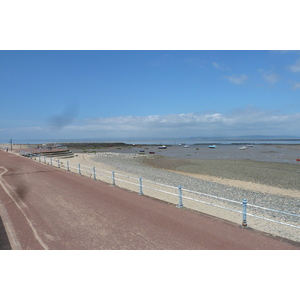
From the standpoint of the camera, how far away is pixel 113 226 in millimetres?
7207

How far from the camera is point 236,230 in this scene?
6.83m

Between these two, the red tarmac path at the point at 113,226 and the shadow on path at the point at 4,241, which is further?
the red tarmac path at the point at 113,226

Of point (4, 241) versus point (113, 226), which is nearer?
point (4, 241)

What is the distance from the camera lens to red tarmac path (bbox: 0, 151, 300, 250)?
594 cm

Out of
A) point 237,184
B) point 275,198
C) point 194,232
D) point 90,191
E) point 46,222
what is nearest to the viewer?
point 194,232

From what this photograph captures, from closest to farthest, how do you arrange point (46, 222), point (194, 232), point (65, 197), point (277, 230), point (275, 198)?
point (194, 232) → point (46, 222) → point (277, 230) → point (65, 197) → point (275, 198)

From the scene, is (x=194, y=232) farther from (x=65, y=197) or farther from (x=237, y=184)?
(x=237, y=184)

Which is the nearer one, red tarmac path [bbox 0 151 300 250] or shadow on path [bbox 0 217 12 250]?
shadow on path [bbox 0 217 12 250]

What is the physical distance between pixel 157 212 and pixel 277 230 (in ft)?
16.6

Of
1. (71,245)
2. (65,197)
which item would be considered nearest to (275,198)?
(65,197)

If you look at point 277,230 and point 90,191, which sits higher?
point 90,191

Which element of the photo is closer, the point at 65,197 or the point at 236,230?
the point at 236,230

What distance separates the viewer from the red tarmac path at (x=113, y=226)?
5941mm

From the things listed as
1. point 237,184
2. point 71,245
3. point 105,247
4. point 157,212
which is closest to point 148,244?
point 105,247
